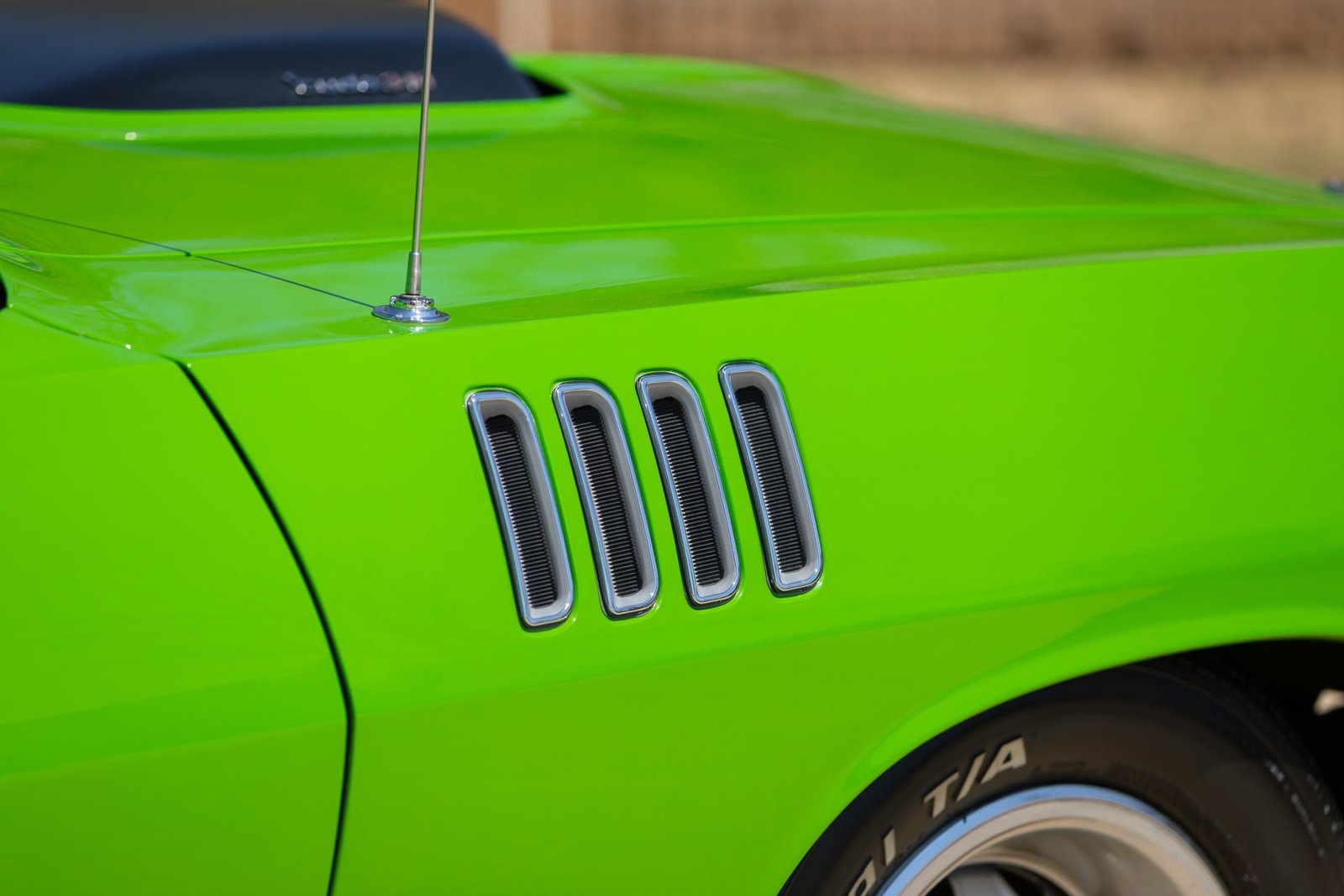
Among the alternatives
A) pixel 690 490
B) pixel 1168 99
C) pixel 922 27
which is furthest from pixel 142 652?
pixel 1168 99

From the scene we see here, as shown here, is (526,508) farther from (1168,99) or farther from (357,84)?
(1168,99)

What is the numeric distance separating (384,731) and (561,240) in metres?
0.57

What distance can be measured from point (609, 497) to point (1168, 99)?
34.7 ft

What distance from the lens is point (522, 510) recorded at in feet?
4.41

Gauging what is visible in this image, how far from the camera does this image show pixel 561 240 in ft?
5.32

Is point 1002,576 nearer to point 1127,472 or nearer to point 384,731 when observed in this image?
point 1127,472

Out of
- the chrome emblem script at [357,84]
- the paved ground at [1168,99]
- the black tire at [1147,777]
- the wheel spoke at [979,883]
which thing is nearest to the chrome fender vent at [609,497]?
the black tire at [1147,777]

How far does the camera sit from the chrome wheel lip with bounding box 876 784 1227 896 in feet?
5.45

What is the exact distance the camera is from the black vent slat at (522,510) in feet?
4.39

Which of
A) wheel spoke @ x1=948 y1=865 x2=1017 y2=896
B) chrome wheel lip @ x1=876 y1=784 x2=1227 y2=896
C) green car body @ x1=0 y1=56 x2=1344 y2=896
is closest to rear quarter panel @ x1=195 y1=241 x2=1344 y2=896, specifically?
green car body @ x1=0 y1=56 x2=1344 y2=896

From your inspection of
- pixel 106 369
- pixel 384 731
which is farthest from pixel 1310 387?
pixel 106 369

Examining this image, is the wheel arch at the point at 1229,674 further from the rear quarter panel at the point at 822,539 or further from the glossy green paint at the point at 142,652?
the glossy green paint at the point at 142,652

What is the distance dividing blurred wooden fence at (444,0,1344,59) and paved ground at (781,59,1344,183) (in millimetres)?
118

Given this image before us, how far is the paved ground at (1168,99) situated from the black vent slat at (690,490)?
9.20m
